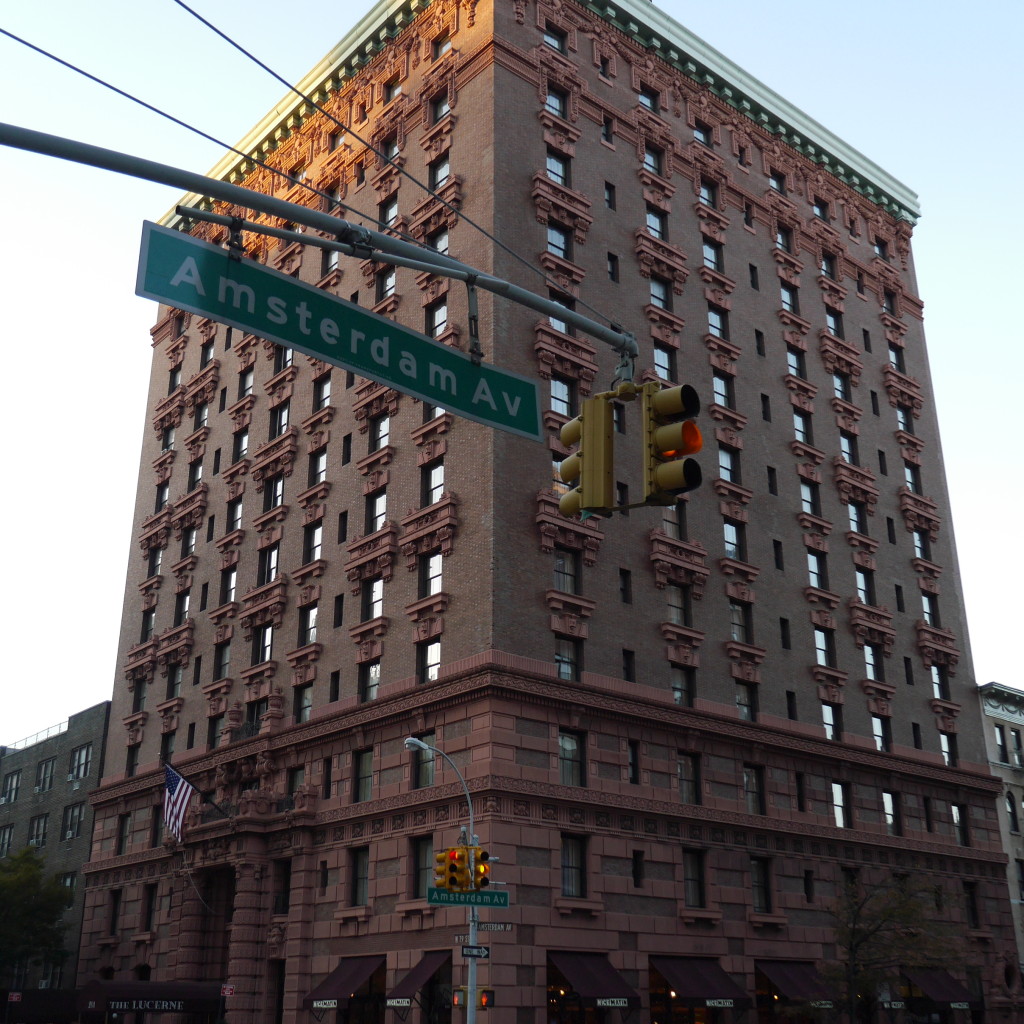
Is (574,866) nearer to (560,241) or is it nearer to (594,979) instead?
(594,979)

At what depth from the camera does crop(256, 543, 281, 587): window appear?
54594 millimetres

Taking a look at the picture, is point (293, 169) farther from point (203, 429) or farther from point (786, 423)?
point (786, 423)

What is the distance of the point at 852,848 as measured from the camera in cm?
5066

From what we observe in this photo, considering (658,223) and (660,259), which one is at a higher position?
(658,223)

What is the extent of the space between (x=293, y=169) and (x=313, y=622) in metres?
27.0

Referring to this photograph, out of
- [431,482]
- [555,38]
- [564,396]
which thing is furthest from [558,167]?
[431,482]

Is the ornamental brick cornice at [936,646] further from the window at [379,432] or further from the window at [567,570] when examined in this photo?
the window at [379,432]

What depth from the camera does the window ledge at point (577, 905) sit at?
129ft

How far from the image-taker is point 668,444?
488 inches

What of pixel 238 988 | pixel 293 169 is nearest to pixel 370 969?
pixel 238 988

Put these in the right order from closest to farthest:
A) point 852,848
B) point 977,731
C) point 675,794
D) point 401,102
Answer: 1. point 675,794
2. point 852,848
3. point 401,102
4. point 977,731

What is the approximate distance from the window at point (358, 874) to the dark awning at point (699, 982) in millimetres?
10611

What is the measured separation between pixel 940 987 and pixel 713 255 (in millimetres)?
34541

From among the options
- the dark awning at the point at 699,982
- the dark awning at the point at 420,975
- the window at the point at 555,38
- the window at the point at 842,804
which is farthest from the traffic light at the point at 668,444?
the window at the point at 555,38
